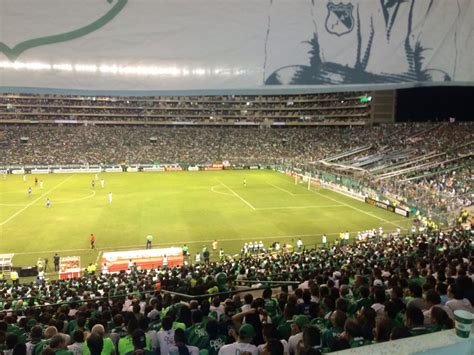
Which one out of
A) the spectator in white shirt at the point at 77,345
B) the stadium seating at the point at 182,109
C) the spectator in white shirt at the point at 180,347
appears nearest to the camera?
the spectator in white shirt at the point at 180,347

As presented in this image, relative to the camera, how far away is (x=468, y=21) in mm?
4750

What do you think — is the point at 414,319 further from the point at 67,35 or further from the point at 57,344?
the point at 67,35

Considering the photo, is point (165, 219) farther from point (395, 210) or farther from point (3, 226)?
point (395, 210)

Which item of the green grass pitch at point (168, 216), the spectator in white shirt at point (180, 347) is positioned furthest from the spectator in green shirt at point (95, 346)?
the green grass pitch at point (168, 216)

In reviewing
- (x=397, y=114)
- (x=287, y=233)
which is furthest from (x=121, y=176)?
(x=397, y=114)

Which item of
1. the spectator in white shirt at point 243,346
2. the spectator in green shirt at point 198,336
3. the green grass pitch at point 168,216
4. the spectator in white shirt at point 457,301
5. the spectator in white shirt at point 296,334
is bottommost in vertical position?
the green grass pitch at point 168,216

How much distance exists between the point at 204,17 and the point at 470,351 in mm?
3680

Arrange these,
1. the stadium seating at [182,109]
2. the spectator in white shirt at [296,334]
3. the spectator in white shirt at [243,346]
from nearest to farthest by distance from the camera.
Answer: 1. the spectator in white shirt at [243,346]
2. the spectator in white shirt at [296,334]
3. the stadium seating at [182,109]

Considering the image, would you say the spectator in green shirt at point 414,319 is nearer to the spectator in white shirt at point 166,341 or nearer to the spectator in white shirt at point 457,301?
the spectator in white shirt at point 457,301

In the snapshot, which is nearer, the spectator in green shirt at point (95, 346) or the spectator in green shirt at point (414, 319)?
the spectator in green shirt at point (414, 319)

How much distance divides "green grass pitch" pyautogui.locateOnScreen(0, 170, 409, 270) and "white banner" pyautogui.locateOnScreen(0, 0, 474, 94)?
2223 centimetres

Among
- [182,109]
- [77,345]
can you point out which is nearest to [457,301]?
[77,345]

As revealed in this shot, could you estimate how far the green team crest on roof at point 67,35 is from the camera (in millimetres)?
3451

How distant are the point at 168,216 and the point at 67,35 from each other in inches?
1252
